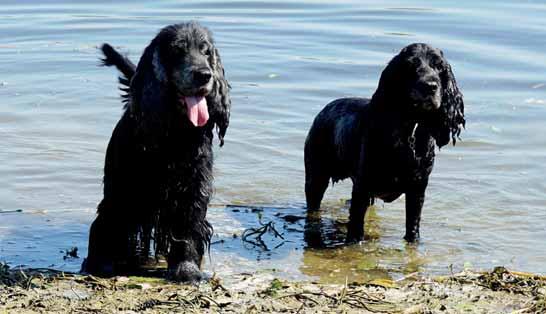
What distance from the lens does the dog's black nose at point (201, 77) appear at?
7.11 metres

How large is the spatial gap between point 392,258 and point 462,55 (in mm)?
7039

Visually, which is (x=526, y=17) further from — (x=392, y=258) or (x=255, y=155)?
(x=392, y=258)

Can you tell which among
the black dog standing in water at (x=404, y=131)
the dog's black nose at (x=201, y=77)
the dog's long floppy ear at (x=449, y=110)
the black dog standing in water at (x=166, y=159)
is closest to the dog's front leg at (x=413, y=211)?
the black dog standing in water at (x=404, y=131)

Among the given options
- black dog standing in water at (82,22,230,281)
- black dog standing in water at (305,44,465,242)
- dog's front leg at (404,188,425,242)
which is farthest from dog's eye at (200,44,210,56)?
dog's front leg at (404,188,425,242)

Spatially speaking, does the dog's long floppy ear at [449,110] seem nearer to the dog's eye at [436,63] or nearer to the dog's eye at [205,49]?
the dog's eye at [436,63]

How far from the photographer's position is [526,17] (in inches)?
677

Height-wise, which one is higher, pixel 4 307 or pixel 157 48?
pixel 157 48

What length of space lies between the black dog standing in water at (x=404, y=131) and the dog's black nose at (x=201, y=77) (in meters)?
1.94

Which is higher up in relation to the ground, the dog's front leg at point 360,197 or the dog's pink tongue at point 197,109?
the dog's pink tongue at point 197,109

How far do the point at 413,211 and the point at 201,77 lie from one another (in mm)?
2564

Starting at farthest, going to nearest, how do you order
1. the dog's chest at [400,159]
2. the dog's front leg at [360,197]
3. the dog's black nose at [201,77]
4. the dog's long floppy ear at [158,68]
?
1. the dog's front leg at [360,197]
2. the dog's chest at [400,159]
3. the dog's long floppy ear at [158,68]
4. the dog's black nose at [201,77]

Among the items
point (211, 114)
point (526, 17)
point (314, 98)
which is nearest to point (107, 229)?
point (211, 114)

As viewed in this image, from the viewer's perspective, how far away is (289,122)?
496 inches

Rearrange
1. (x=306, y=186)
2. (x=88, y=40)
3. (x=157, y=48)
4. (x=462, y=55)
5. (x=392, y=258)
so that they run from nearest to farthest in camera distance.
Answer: (x=157, y=48) < (x=392, y=258) < (x=306, y=186) < (x=462, y=55) < (x=88, y=40)
